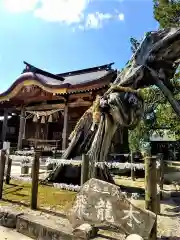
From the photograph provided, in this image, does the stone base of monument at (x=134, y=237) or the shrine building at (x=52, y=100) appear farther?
the shrine building at (x=52, y=100)

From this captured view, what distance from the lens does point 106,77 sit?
13602mm

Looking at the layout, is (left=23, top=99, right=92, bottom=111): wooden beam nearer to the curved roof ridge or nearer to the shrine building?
the shrine building

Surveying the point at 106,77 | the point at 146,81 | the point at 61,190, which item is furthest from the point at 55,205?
the point at 106,77

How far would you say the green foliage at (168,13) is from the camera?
39.1 ft

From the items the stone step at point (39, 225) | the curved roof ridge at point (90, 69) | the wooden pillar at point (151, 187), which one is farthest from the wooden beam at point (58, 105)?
the wooden pillar at point (151, 187)

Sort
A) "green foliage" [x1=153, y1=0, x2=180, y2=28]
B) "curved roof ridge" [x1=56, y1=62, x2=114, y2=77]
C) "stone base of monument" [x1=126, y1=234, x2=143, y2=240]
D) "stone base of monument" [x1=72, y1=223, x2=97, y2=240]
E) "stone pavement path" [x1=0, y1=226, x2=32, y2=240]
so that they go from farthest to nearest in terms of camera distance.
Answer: "curved roof ridge" [x1=56, y1=62, x2=114, y2=77]
"green foliage" [x1=153, y1=0, x2=180, y2=28]
"stone pavement path" [x1=0, y1=226, x2=32, y2=240]
"stone base of monument" [x1=72, y1=223, x2=97, y2=240]
"stone base of monument" [x1=126, y1=234, x2=143, y2=240]

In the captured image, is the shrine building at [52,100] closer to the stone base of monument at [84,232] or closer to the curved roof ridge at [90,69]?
the curved roof ridge at [90,69]

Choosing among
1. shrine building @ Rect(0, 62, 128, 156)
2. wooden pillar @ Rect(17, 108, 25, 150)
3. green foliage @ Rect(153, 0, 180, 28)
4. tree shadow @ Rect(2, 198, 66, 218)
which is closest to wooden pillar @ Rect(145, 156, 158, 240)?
tree shadow @ Rect(2, 198, 66, 218)

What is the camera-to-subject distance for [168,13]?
12.1 m

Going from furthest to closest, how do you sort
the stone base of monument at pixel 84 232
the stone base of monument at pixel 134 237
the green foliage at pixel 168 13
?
the green foliage at pixel 168 13 → the stone base of monument at pixel 84 232 → the stone base of monument at pixel 134 237

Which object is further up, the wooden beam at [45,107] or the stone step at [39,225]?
the wooden beam at [45,107]

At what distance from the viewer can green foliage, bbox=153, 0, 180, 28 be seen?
11906 millimetres

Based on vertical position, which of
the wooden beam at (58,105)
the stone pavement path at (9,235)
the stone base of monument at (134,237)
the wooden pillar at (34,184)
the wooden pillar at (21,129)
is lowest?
the stone pavement path at (9,235)

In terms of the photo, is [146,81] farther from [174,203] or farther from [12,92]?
[12,92]
